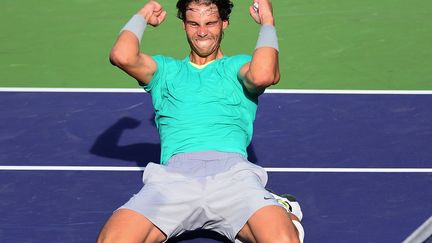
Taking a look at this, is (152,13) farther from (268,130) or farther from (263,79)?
(268,130)

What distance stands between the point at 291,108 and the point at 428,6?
3.63m

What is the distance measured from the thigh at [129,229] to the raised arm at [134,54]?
111 centimetres

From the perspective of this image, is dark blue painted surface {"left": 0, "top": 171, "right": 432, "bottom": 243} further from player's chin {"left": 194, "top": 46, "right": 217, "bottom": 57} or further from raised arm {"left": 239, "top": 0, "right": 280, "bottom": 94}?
player's chin {"left": 194, "top": 46, "right": 217, "bottom": 57}

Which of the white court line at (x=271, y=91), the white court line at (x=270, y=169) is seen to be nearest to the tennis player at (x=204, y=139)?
the white court line at (x=270, y=169)

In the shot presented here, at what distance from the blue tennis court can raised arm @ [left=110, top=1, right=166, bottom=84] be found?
1064mm

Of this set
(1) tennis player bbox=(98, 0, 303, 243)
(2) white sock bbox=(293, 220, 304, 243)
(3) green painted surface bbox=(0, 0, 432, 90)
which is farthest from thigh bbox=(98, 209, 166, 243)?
(3) green painted surface bbox=(0, 0, 432, 90)

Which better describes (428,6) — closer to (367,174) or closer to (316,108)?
(316,108)

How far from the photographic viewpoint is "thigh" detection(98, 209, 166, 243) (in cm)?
612

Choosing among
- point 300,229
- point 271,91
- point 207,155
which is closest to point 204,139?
point 207,155

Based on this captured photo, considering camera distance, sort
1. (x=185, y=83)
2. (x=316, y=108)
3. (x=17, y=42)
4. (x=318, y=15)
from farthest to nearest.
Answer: (x=318, y=15), (x=17, y=42), (x=316, y=108), (x=185, y=83)

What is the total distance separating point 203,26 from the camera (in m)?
7.07

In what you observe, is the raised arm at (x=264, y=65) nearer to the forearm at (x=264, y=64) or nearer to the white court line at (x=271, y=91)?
the forearm at (x=264, y=64)

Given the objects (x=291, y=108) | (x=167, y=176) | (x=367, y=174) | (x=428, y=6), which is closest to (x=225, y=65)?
(x=167, y=176)

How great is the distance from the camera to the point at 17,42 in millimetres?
11125
